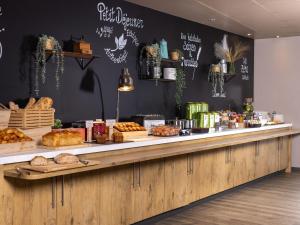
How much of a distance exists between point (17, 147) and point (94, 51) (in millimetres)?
1798

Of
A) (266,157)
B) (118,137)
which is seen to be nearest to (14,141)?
(118,137)

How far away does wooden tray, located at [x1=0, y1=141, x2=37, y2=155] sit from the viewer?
3.14m

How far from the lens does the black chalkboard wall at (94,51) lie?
388 cm

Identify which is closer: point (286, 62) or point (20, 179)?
point (20, 179)

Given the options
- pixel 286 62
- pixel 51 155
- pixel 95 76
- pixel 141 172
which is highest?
pixel 286 62

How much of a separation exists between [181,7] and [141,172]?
93.2 inches

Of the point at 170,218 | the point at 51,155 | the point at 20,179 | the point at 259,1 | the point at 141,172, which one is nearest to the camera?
the point at 20,179

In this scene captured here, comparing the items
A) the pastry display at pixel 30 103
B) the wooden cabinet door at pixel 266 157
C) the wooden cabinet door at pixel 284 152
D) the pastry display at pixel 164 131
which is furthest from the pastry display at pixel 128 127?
the wooden cabinet door at pixel 284 152

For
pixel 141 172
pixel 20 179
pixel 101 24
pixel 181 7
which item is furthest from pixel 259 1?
pixel 20 179

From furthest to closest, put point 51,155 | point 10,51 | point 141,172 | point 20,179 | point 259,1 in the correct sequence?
point 259,1 < point 141,172 < point 10,51 < point 51,155 < point 20,179

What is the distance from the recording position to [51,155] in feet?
11.0

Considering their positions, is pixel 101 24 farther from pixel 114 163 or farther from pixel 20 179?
pixel 20 179

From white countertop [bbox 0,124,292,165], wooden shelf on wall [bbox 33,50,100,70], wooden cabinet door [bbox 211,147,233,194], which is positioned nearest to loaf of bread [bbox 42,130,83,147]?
white countertop [bbox 0,124,292,165]

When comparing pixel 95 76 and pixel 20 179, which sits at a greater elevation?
pixel 95 76
